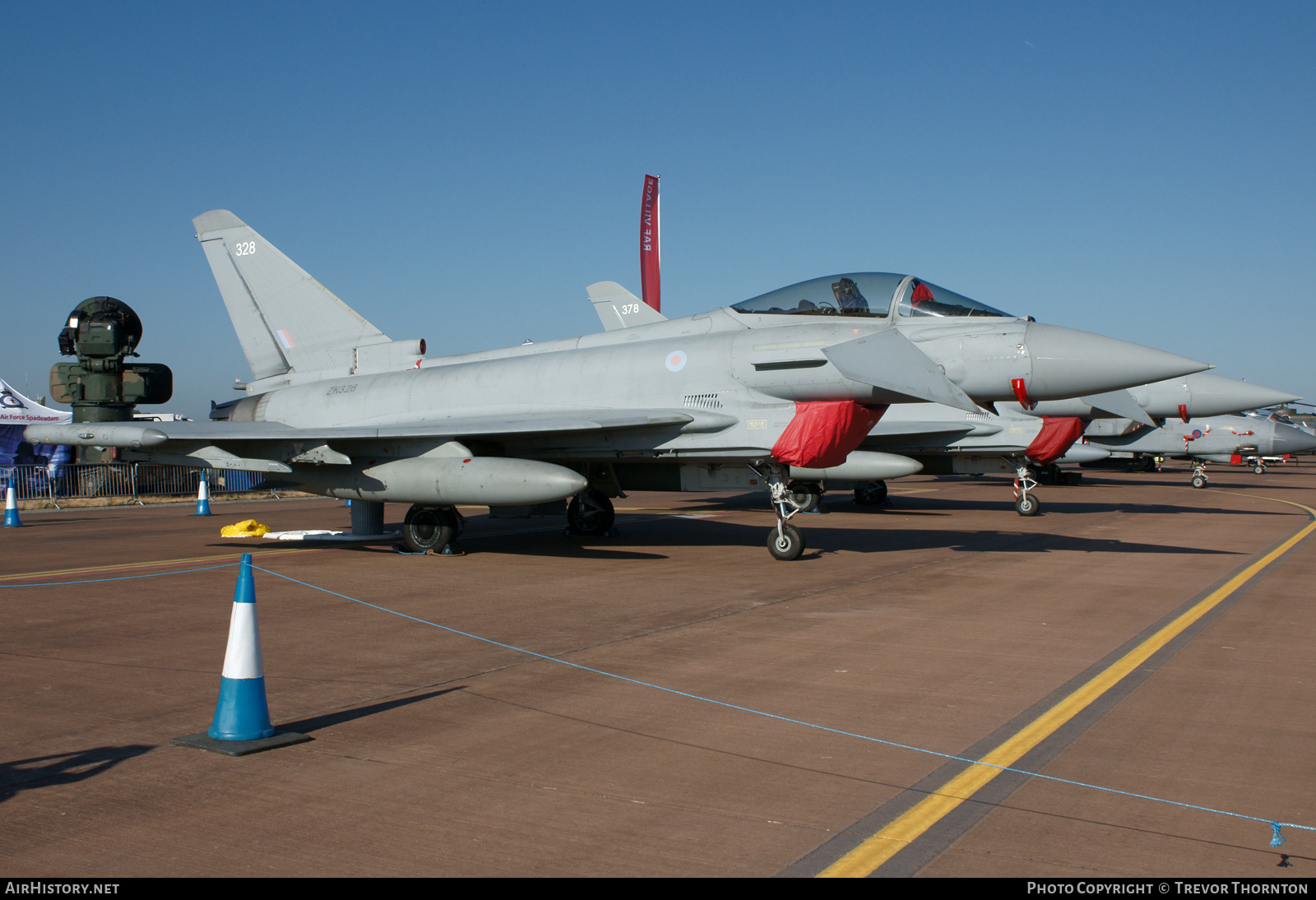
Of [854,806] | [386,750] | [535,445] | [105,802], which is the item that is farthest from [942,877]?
[535,445]

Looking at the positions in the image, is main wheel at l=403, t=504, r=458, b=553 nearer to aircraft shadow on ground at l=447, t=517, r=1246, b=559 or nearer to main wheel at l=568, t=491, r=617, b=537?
aircraft shadow on ground at l=447, t=517, r=1246, b=559

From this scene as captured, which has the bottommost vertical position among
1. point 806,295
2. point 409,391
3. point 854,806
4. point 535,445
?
point 854,806

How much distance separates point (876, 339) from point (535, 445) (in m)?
4.75

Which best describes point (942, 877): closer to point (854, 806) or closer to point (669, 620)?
point (854, 806)

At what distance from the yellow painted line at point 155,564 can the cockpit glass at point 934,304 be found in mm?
8537

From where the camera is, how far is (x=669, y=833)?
3.26 metres

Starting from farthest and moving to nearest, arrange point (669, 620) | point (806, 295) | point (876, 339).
A: point (806, 295), point (876, 339), point (669, 620)

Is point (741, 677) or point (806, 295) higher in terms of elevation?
point (806, 295)

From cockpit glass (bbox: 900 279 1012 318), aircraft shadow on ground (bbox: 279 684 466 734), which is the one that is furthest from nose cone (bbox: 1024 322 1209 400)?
aircraft shadow on ground (bbox: 279 684 466 734)

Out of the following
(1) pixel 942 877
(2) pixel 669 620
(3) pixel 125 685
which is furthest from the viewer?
(2) pixel 669 620

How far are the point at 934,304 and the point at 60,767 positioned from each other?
30.4 feet

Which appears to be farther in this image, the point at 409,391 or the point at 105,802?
the point at 409,391

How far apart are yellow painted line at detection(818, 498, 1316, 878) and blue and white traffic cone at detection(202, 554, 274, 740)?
9.17ft

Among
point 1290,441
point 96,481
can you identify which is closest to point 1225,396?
point 1290,441
